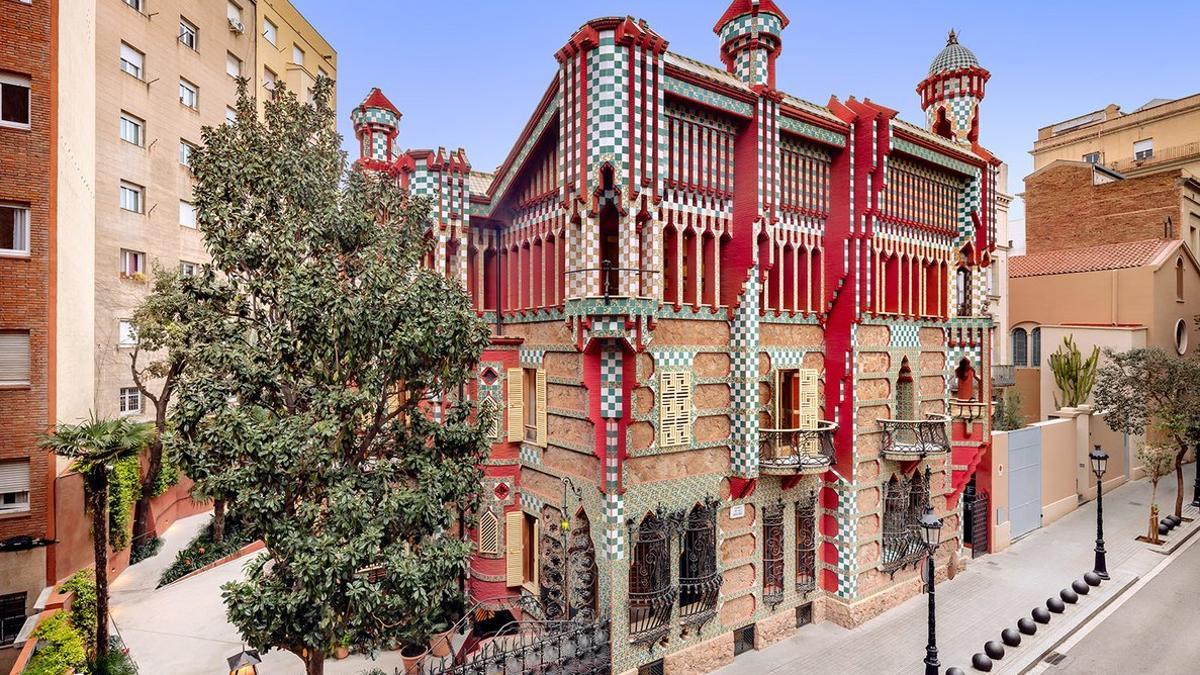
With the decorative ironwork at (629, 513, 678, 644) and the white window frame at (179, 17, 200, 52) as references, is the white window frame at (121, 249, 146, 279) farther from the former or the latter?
the decorative ironwork at (629, 513, 678, 644)

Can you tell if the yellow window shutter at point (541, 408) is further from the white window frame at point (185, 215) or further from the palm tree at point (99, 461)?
the white window frame at point (185, 215)

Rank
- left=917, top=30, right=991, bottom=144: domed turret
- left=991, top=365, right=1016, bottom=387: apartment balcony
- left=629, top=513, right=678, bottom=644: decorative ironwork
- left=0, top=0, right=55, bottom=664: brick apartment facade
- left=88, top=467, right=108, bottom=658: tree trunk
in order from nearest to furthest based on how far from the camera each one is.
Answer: left=629, top=513, right=678, bottom=644: decorative ironwork < left=88, top=467, right=108, bottom=658: tree trunk < left=0, top=0, right=55, bottom=664: brick apartment facade < left=917, top=30, right=991, bottom=144: domed turret < left=991, top=365, right=1016, bottom=387: apartment balcony

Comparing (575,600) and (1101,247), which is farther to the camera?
(1101,247)

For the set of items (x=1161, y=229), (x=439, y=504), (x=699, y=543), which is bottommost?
(x=699, y=543)

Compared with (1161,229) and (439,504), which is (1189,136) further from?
(439,504)

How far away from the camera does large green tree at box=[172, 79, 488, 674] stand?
27.4 ft

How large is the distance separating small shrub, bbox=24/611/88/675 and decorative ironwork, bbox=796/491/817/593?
1641cm

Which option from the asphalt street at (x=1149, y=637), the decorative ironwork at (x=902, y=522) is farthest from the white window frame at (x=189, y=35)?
the asphalt street at (x=1149, y=637)

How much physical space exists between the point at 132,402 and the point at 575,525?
1821cm

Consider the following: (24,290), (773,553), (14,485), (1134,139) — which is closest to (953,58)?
(773,553)

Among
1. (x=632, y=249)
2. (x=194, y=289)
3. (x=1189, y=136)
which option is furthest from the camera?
(x=1189, y=136)

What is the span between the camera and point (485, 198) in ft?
Result: 50.9

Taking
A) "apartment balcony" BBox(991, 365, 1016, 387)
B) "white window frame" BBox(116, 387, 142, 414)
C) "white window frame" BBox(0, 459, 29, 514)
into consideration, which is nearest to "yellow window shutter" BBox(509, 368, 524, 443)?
"white window frame" BBox(0, 459, 29, 514)

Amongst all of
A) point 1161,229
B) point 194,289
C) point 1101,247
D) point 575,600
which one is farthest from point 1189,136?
point 194,289
